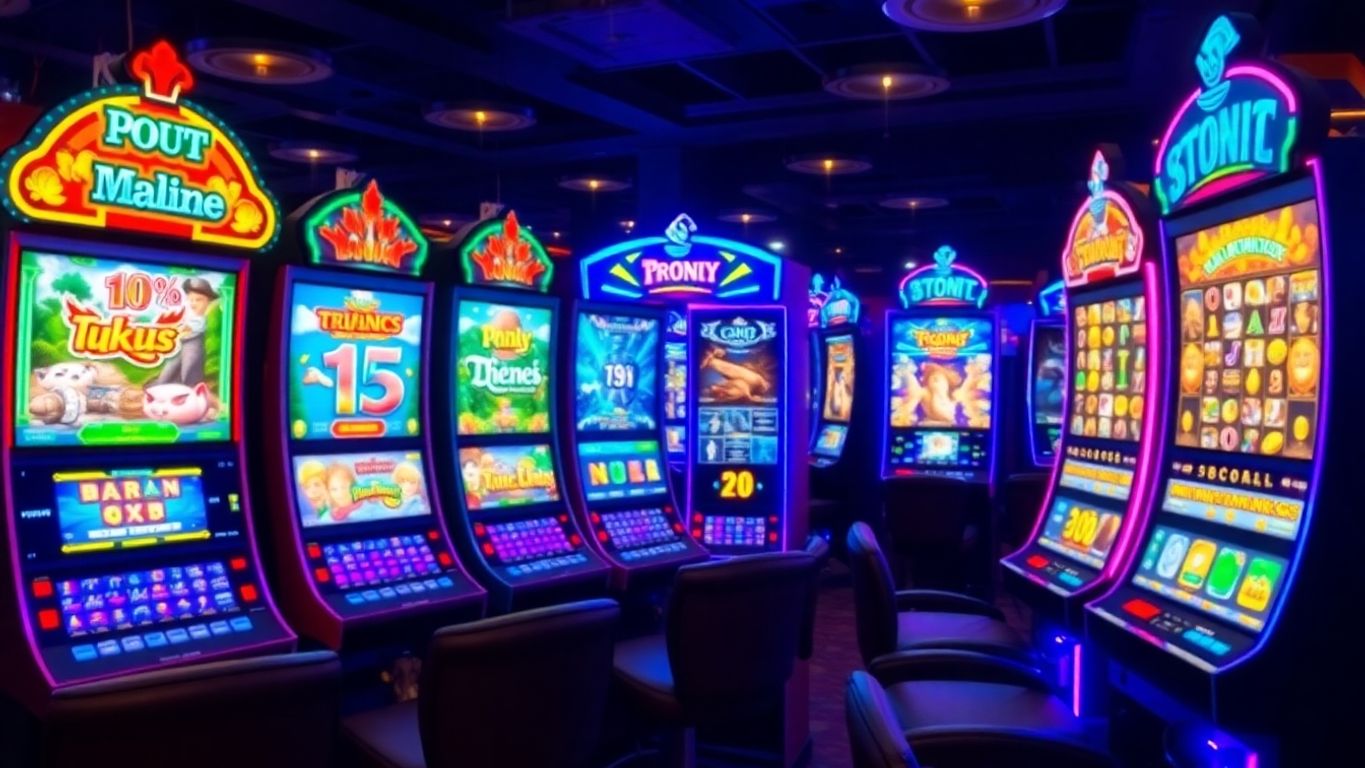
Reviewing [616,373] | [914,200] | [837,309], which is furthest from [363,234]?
[914,200]

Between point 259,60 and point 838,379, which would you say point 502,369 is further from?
point 838,379

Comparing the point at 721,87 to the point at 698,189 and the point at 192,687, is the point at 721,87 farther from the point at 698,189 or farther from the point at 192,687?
the point at 192,687

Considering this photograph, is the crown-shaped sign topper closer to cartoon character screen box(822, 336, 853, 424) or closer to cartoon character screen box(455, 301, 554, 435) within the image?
cartoon character screen box(455, 301, 554, 435)

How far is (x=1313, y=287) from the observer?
2.26 metres

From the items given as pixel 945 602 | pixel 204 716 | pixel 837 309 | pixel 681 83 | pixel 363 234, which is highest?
pixel 681 83

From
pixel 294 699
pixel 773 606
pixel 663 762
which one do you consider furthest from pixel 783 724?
pixel 294 699

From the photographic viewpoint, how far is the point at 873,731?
1534 mm

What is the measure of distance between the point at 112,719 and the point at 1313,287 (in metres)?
2.21

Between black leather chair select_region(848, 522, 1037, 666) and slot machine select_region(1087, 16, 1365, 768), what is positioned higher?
slot machine select_region(1087, 16, 1365, 768)

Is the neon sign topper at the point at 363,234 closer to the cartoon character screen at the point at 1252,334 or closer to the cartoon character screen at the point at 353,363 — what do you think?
the cartoon character screen at the point at 353,363

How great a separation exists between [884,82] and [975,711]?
184 inches

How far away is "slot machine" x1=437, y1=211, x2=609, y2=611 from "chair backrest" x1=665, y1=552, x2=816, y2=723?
671mm

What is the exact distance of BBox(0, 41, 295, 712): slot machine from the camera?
2.38m

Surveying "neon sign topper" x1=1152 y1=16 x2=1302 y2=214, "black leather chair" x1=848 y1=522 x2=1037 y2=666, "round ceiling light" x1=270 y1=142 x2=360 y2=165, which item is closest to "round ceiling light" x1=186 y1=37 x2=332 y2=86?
"round ceiling light" x1=270 y1=142 x2=360 y2=165
